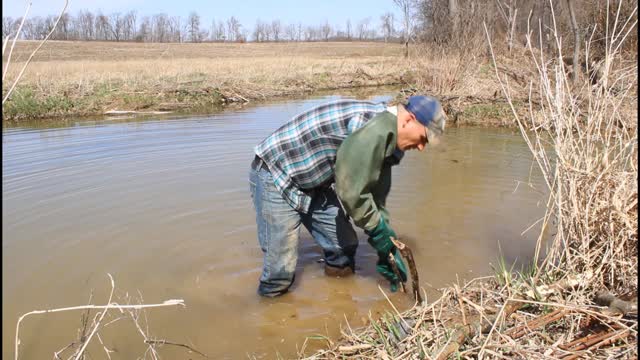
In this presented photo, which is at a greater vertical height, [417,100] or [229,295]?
[417,100]

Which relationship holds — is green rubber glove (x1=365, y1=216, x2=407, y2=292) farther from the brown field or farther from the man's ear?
the brown field

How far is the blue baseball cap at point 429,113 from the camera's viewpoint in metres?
2.69

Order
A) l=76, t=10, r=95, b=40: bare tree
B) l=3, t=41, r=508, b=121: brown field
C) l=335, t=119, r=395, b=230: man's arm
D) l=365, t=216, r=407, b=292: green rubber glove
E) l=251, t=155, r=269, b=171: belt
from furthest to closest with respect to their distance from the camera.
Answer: l=76, t=10, r=95, b=40: bare tree, l=3, t=41, r=508, b=121: brown field, l=251, t=155, r=269, b=171: belt, l=365, t=216, r=407, b=292: green rubber glove, l=335, t=119, r=395, b=230: man's arm

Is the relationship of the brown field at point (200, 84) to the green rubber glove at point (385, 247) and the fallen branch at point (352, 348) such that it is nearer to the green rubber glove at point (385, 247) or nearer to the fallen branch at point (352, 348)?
the green rubber glove at point (385, 247)

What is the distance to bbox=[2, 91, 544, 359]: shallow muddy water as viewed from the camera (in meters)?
3.47

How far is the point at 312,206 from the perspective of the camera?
3549 mm

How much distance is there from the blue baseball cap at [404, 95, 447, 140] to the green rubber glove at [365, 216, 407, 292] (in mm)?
709

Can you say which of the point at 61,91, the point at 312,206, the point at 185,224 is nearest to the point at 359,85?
the point at 61,91

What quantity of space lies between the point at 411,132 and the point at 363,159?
31 cm

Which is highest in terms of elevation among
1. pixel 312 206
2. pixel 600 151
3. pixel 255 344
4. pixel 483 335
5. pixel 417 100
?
pixel 417 100

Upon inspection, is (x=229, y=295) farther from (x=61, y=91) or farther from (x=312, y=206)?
(x=61, y=91)

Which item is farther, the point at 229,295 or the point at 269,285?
the point at 229,295

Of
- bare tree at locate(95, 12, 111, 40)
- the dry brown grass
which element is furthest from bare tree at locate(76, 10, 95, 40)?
the dry brown grass

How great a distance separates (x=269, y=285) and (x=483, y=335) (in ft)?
5.35
